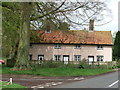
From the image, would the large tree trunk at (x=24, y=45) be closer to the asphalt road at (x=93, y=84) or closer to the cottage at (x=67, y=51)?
the asphalt road at (x=93, y=84)

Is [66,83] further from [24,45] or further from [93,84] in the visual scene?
[24,45]

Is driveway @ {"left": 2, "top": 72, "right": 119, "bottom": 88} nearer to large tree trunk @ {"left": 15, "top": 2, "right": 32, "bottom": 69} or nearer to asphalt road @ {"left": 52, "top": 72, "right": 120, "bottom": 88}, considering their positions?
asphalt road @ {"left": 52, "top": 72, "right": 120, "bottom": 88}

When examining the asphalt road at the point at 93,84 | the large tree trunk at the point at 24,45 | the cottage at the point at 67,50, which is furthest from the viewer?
the cottage at the point at 67,50

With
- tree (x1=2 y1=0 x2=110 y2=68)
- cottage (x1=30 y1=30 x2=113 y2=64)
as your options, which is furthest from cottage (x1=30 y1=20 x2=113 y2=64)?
tree (x1=2 y1=0 x2=110 y2=68)

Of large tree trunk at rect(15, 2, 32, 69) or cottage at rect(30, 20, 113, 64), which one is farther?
cottage at rect(30, 20, 113, 64)

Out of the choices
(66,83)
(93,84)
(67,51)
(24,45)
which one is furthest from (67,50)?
(93,84)

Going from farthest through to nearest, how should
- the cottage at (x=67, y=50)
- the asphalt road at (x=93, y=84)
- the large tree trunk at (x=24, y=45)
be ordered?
the cottage at (x=67, y=50) → the large tree trunk at (x=24, y=45) → the asphalt road at (x=93, y=84)

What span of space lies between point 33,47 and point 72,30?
16.9 m

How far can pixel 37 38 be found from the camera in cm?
3472

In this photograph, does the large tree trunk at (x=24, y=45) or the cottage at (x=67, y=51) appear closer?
the large tree trunk at (x=24, y=45)

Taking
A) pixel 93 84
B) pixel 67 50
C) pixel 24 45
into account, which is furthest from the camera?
pixel 67 50

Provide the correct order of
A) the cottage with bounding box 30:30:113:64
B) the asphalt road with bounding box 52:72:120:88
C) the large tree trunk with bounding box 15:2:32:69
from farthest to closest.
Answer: the cottage with bounding box 30:30:113:64 → the large tree trunk with bounding box 15:2:32:69 → the asphalt road with bounding box 52:72:120:88

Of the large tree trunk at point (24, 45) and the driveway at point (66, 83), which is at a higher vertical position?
the large tree trunk at point (24, 45)

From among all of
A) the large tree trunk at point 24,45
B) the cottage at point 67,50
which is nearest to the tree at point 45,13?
the large tree trunk at point 24,45
